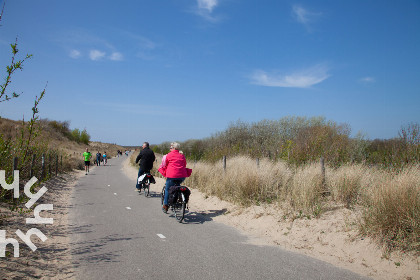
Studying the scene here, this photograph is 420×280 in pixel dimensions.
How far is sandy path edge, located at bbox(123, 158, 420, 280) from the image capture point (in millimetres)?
4562

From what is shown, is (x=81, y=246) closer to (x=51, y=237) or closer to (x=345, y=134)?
(x=51, y=237)

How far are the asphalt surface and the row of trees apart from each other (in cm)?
602

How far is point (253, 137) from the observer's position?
27938 millimetres

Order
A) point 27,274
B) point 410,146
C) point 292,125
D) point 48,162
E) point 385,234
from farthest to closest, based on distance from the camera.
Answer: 1. point 292,125
2. point 48,162
3. point 410,146
4. point 385,234
5. point 27,274

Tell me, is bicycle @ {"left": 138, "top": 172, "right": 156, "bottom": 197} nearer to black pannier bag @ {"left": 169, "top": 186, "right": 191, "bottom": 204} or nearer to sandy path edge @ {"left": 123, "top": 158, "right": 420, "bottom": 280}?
sandy path edge @ {"left": 123, "top": 158, "right": 420, "bottom": 280}

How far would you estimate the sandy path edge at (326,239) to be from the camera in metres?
4.56

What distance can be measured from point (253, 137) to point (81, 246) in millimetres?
23438

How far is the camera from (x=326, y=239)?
19.4 feet

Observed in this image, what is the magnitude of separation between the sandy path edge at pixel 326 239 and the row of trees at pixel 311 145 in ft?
14.0

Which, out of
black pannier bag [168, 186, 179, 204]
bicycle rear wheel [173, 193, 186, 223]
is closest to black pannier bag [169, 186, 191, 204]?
black pannier bag [168, 186, 179, 204]

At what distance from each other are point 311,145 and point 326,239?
9.07 metres

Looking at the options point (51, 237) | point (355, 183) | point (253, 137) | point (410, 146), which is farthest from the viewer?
point (253, 137)

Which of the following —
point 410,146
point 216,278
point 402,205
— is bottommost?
point 216,278

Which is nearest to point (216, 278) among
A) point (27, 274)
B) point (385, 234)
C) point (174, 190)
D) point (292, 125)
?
point (27, 274)
